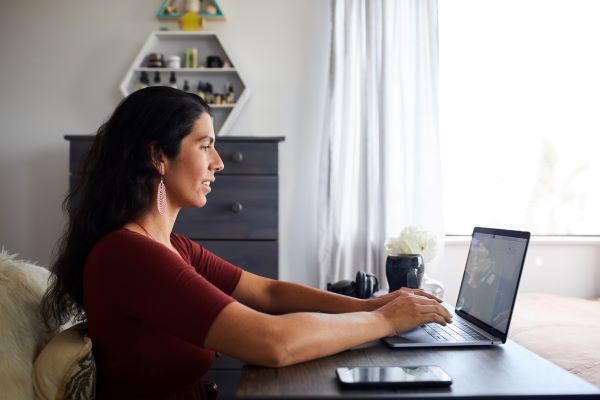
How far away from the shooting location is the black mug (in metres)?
1.87

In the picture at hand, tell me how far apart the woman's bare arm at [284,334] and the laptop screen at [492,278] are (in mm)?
271

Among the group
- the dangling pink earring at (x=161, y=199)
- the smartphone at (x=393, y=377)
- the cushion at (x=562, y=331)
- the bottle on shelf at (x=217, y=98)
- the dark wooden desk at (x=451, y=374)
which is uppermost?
the bottle on shelf at (x=217, y=98)

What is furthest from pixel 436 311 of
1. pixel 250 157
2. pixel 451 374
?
pixel 250 157

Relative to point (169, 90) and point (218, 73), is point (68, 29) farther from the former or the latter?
point (169, 90)

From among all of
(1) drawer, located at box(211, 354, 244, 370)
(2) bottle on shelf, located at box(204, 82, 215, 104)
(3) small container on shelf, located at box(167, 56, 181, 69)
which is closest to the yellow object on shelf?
(3) small container on shelf, located at box(167, 56, 181, 69)

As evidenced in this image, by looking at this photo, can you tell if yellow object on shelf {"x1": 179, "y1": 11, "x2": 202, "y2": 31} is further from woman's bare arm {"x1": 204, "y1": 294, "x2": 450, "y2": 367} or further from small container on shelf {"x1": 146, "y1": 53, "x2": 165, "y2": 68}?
woman's bare arm {"x1": 204, "y1": 294, "x2": 450, "y2": 367}

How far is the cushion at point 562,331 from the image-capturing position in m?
1.64

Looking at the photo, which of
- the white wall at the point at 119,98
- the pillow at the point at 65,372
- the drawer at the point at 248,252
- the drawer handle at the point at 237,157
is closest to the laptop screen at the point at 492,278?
the pillow at the point at 65,372

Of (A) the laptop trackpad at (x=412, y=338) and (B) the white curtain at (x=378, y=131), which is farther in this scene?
(B) the white curtain at (x=378, y=131)

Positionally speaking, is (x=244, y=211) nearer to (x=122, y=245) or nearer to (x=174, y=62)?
(x=174, y=62)

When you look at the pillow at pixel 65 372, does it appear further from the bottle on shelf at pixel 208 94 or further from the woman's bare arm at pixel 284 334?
the bottle on shelf at pixel 208 94

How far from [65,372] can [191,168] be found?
53 cm

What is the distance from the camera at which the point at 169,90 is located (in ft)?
4.77

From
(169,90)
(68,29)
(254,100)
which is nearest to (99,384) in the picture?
(169,90)
